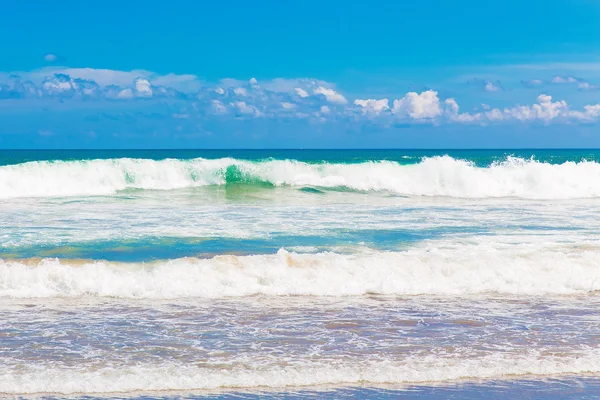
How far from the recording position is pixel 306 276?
10445mm

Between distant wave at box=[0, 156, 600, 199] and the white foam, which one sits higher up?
distant wave at box=[0, 156, 600, 199]

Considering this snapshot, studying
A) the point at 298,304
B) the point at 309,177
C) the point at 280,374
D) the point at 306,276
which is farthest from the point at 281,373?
the point at 309,177

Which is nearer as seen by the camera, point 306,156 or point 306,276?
point 306,276

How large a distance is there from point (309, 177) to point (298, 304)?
1004 inches

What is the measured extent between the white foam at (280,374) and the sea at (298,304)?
0.02 m

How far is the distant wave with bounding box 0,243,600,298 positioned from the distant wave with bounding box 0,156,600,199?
57.4 ft

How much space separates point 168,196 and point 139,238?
11907 mm

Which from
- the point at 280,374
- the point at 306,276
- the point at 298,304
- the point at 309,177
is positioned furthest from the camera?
the point at 309,177

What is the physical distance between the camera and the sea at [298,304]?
617cm

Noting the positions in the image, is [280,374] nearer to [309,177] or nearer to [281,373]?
[281,373]

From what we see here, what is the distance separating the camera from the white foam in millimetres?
5965

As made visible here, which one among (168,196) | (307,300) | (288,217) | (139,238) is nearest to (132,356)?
(307,300)

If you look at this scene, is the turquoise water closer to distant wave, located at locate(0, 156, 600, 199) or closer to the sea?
distant wave, located at locate(0, 156, 600, 199)

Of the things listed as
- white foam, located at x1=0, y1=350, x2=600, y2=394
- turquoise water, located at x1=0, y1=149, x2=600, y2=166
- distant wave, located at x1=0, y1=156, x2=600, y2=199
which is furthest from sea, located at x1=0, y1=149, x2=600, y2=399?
turquoise water, located at x1=0, y1=149, x2=600, y2=166
